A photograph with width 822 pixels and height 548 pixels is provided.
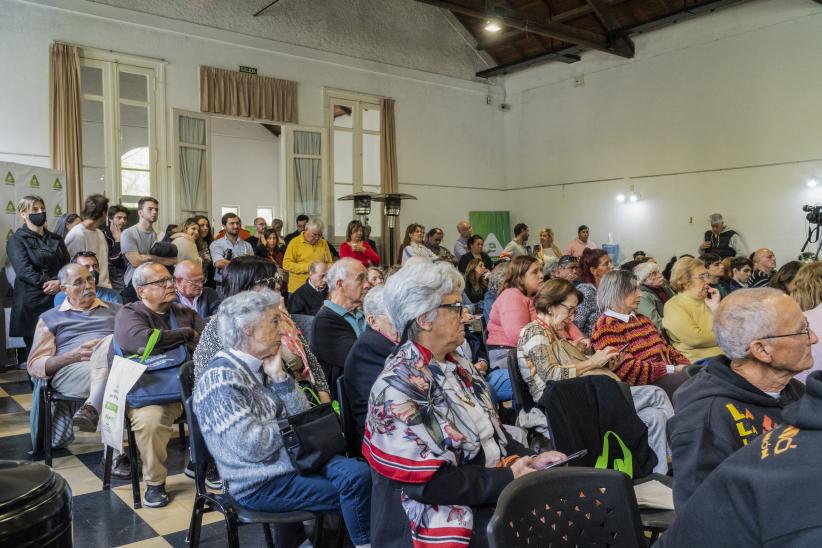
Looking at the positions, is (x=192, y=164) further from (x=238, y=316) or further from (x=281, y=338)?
(x=238, y=316)

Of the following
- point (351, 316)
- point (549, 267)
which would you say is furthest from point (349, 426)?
point (549, 267)

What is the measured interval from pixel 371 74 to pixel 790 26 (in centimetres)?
668

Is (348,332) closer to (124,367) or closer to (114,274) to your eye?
(124,367)

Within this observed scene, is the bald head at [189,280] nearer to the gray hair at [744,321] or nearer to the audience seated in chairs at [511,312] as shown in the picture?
the audience seated in chairs at [511,312]

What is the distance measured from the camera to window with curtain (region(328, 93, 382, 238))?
39.1 ft

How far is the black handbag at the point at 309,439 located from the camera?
2359 millimetres

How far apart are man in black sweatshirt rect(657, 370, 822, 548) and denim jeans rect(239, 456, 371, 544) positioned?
59.2 inches

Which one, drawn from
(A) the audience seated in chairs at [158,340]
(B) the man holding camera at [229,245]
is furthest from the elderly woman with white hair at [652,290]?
(B) the man holding camera at [229,245]

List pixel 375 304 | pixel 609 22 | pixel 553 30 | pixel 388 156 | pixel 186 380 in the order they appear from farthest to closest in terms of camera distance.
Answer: pixel 388 156, pixel 609 22, pixel 553 30, pixel 375 304, pixel 186 380

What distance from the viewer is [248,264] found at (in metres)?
3.66

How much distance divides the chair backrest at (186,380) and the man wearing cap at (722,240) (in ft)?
31.6

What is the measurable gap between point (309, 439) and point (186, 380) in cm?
69

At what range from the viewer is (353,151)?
12.1 m

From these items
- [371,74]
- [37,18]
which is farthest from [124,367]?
[371,74]
